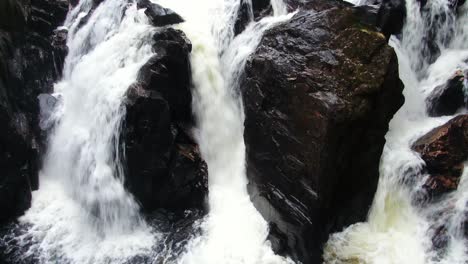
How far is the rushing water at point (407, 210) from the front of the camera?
722 cm

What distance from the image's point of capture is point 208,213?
28.8ft

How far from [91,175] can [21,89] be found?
128 inches

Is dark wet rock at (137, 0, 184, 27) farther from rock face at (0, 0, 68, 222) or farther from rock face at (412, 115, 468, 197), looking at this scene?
rock face at (412, 115, 468, 197)

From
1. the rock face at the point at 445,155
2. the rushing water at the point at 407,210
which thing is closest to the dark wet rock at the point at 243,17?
the rushing water at the point at 407,210

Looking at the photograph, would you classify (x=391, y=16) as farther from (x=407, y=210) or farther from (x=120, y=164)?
(x=120, y=164)

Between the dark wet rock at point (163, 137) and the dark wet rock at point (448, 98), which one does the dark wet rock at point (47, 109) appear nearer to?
the dark wet rock at point (163, 137)

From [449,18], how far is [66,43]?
1196 centimetres

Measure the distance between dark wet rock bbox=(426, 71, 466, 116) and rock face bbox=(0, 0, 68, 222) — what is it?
1045 centimetres

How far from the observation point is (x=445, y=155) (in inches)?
311

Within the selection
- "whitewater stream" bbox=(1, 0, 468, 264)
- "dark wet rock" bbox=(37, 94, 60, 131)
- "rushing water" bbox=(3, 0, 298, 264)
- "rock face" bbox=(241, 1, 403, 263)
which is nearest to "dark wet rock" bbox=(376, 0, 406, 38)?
"whitewater stream" bbox=(1, 0, 468, 264)

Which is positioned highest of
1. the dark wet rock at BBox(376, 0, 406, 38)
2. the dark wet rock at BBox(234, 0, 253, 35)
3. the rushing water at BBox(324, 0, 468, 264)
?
the dark wet rock at BBox(234, 0, 253, 35)

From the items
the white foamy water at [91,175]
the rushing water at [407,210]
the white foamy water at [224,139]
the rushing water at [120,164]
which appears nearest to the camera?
the rushing water at [407,210]

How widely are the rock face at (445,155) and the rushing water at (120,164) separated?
3.62m

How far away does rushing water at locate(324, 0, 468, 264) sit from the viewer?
7.22 metres
